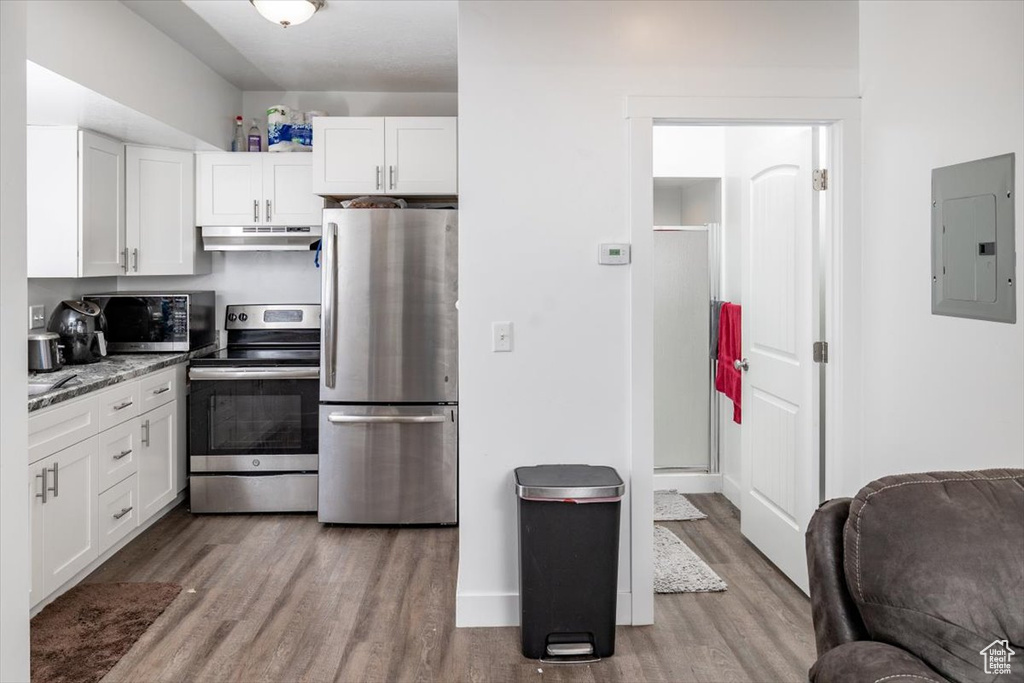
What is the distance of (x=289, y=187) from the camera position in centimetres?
475

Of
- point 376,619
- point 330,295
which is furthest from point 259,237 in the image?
point 376,619

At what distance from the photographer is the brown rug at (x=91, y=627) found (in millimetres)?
2701

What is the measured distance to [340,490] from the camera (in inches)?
169

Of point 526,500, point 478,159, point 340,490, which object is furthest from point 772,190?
point 340,490

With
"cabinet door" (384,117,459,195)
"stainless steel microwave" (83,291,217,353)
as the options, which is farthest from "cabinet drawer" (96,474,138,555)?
"cabinet door" (384,117,459,195)

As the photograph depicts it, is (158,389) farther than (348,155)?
No

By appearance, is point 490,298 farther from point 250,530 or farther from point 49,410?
point 250,530

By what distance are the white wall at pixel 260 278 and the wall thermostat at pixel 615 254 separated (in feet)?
8.70

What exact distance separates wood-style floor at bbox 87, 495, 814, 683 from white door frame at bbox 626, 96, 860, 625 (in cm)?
36

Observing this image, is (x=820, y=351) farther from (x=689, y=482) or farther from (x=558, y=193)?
(x=689, y=482)

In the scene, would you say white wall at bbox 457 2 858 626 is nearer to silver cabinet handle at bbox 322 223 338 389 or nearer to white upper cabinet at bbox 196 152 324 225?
silver cabinet handle at bbox 322 223 338 389

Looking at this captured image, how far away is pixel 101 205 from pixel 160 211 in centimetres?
43

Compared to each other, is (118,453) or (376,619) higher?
(118,453)

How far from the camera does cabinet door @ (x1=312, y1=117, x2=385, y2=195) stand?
4.48 meters
